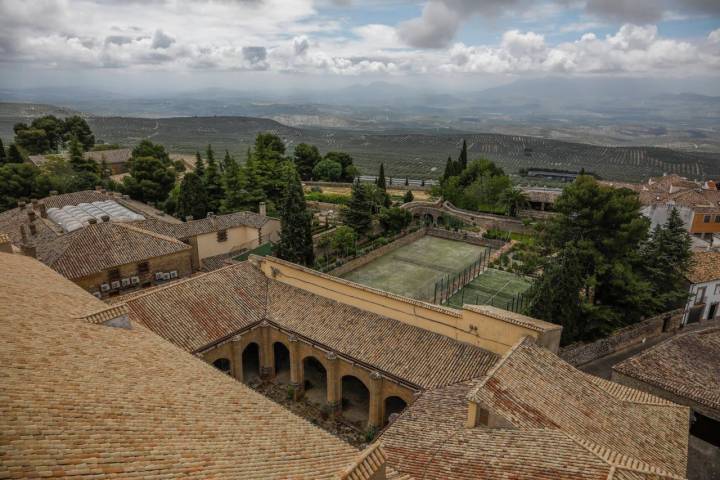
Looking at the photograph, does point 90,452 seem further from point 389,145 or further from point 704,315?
point 389,145

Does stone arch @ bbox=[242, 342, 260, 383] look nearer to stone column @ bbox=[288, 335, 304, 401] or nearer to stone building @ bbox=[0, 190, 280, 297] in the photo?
stone column @ bbox=[288, 335, 304, 401]

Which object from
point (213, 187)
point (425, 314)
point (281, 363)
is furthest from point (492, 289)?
point (213, 187)

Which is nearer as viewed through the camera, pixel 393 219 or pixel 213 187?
pixel 393 219

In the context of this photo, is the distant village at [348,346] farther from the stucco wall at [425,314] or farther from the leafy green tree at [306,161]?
the leafy green tree at [306,161]

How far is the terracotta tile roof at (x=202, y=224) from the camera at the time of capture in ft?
106

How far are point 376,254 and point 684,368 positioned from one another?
26.2m

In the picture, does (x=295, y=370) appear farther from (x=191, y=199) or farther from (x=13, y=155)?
(x=13, y=155)

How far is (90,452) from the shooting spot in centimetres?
739

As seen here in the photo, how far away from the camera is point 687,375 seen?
19781 mm

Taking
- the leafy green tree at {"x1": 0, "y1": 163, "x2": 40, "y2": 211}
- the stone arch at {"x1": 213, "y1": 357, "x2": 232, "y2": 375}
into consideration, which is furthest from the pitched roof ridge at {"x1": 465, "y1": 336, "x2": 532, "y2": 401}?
the leafy green tree at {"x1": 0, "y1": 163, "x2": 40, "y2": 211}

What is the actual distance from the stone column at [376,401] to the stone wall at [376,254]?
693 inches

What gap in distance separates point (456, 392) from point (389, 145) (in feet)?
539

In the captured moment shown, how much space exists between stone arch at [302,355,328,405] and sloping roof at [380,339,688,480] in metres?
7.25

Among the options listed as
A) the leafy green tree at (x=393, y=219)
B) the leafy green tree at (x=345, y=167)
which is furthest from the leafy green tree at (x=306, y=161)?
the leafy green tree at (x=393, y=219)
